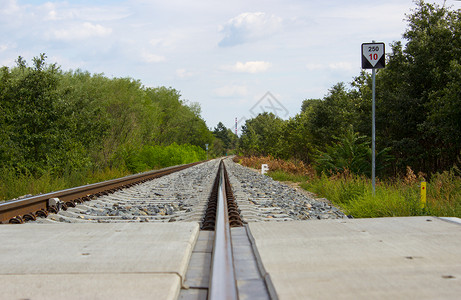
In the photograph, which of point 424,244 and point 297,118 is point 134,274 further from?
point 297,118

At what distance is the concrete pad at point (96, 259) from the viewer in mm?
2662

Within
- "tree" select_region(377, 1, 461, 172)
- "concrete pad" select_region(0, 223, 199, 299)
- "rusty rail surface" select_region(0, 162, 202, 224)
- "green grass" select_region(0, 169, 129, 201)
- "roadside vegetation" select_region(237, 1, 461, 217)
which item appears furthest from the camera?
"tree" select_region(377, 1, 461, 172)

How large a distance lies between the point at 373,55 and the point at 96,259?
22.6 feet

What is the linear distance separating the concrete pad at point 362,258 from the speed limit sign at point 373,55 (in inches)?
163

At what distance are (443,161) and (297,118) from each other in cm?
1897

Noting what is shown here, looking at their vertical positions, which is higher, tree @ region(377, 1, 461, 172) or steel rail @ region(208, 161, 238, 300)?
tree @ region(377, 1, 461, 172)

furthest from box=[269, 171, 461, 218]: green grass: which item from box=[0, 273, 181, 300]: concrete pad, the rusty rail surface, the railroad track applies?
the rusty rail surface

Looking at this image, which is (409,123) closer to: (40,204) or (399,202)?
(399,202)

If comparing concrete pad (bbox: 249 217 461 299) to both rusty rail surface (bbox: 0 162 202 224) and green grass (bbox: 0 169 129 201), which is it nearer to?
rusty rail surface (bbox: 0 162 202 224)

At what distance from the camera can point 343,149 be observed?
43.7 ft

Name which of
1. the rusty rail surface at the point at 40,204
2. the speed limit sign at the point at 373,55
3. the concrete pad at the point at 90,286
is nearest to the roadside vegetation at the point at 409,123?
the speed limit sign at the point at 373,55

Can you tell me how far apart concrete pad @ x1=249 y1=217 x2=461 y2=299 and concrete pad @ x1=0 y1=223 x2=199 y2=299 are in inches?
30.2

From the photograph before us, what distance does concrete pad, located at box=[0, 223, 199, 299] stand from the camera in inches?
105

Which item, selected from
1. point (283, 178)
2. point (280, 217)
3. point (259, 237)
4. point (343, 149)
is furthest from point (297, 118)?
point (259, 237)
